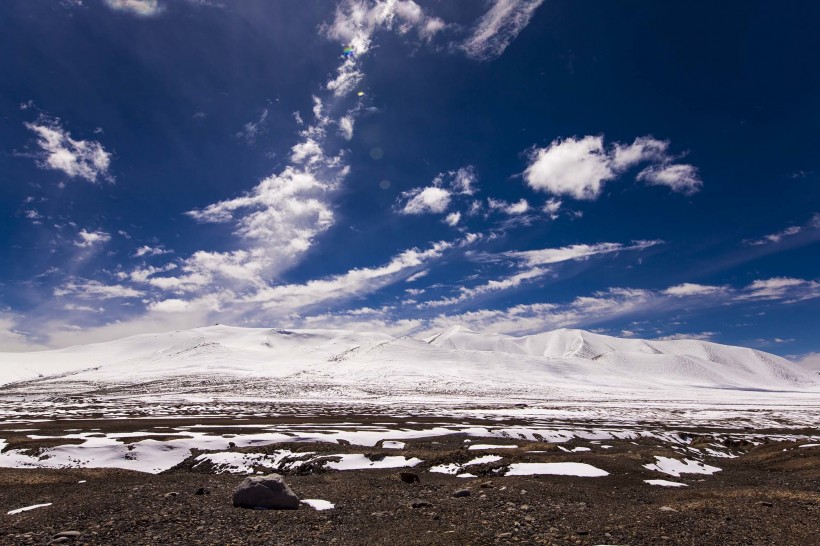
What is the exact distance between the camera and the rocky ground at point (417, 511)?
40.8 ft

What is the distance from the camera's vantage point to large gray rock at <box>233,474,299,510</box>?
15952mm

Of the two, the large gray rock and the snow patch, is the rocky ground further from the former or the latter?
the snow patch

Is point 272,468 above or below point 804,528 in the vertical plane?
below

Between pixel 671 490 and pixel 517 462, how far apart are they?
7520 millimetres

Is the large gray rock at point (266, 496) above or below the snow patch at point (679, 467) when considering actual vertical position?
above

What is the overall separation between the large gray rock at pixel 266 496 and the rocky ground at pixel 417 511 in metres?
0.54

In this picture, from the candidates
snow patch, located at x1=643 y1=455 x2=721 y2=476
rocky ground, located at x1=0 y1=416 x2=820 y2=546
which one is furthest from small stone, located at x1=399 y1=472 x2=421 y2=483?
snow patch, located at x1=643 y1=455 x2=721 y2=476

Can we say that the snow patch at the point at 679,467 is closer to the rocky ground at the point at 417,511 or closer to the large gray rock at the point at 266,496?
the rocky ground at the point at 417,511

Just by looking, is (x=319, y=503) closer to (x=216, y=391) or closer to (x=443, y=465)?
(x=443, y=465)

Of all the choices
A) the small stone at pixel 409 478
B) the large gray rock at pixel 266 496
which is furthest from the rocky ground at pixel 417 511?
the large gray rock at pixel 266 496

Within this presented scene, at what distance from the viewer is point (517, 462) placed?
25.0 meters

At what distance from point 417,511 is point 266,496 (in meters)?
5.39

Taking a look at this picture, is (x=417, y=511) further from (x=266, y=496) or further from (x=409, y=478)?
(x=409, y=478)

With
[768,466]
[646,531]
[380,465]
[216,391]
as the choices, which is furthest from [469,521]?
[216,391]
